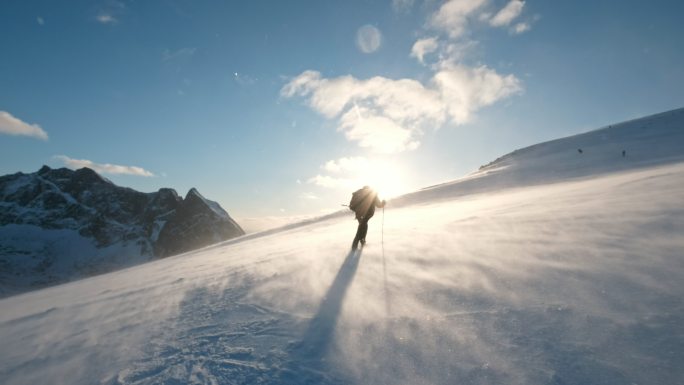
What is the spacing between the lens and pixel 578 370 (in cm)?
291

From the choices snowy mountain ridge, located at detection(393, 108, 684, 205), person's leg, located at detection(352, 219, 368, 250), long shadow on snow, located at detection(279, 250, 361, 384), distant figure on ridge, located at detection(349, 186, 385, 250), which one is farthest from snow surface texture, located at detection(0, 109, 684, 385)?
snowy mountain ridge, located at detection(393, 108, 684, 205)

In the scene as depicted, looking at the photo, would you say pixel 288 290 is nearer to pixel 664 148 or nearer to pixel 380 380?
pixel 380 380

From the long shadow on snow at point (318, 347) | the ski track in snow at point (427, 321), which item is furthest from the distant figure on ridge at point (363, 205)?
the long shadow on snow at point (318, 347)

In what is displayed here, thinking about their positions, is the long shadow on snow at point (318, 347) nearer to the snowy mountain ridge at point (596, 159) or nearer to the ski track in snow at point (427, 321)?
the ski track in snow at point (427, 321)

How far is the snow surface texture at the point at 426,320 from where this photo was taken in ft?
10.5

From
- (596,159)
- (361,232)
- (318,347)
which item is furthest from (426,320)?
(596,159)

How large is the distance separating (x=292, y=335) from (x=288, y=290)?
1877 mm

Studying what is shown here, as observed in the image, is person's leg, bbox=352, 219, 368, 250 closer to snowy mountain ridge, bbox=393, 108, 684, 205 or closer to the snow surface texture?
the snow surface texture

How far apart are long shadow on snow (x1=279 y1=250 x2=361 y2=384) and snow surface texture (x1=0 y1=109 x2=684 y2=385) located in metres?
0.02

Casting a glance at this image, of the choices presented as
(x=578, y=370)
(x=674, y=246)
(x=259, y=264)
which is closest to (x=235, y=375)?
(x=578, y=370)

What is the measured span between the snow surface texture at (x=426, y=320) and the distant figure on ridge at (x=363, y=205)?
1884mm

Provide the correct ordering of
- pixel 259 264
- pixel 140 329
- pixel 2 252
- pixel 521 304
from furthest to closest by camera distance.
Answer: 1. pixel 2 252
2. pixel 259 264
3. pixel 140 329
4. pixel 521 304

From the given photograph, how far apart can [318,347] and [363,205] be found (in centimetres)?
618

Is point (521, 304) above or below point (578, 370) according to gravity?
above
